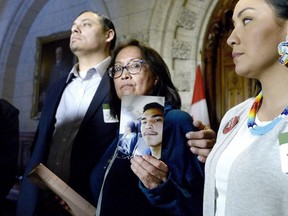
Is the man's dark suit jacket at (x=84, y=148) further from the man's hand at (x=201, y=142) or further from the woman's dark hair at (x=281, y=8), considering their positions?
the woman's dark hair at (x=281, y=8)

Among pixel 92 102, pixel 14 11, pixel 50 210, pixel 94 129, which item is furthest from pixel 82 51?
pixel 14 11

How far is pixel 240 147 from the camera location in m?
0.85

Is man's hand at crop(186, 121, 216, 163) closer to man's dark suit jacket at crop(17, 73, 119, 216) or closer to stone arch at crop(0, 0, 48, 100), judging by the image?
man's dark suit jacket at crop(17, 73, 119, 216)

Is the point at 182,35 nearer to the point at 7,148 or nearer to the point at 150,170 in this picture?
the point at 7,148

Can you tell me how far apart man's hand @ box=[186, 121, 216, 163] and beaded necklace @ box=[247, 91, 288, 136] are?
17 cm

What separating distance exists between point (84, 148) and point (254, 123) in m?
0.81

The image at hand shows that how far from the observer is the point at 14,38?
5.21 m

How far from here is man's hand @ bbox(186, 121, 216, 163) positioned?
981 millimetres

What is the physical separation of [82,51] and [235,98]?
201 centimetres

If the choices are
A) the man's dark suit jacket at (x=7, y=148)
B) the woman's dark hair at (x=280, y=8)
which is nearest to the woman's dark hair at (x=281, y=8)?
the woman's dark hair at (x=280, y=8)

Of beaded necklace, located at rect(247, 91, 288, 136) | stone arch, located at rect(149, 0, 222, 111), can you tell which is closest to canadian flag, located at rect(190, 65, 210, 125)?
stone arch, located at rect(149, 0, 222, 111)

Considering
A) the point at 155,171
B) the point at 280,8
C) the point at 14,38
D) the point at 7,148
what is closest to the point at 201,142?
the point at 155,171

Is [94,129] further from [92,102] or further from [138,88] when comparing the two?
[138,88]

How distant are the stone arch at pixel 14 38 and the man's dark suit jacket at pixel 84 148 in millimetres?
4212
